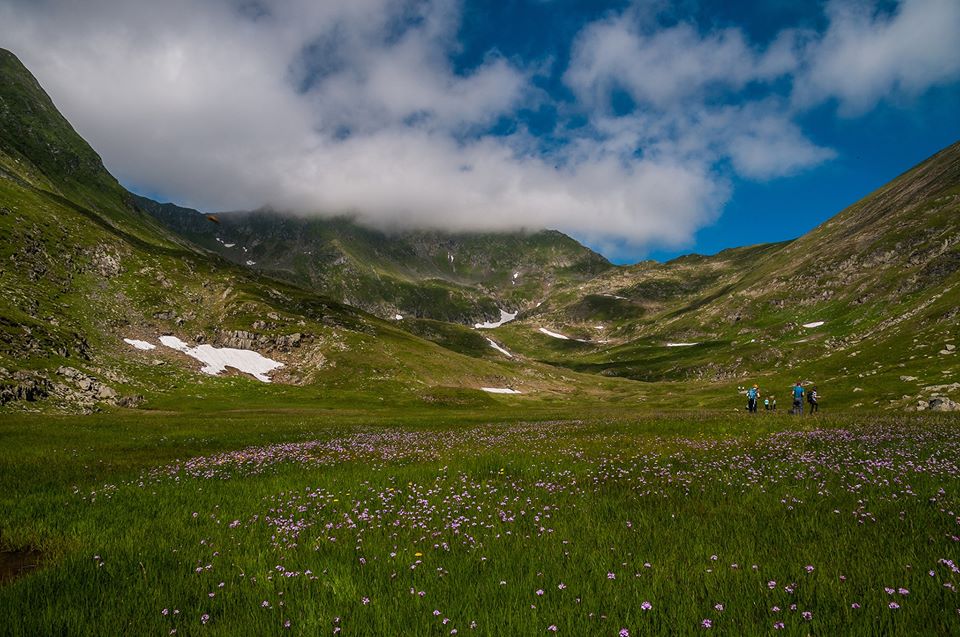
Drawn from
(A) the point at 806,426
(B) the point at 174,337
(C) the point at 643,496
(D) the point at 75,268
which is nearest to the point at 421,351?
(B) the point at 174,337

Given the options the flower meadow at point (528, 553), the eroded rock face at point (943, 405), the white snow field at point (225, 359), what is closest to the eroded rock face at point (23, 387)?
the flower meadow at point (528, 553)

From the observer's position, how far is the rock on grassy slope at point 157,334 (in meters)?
69.2

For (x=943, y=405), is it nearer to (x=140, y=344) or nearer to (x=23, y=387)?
(x=23, y=387)

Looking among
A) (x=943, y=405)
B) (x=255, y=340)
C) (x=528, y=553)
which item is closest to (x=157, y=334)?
(x=255, y=340)

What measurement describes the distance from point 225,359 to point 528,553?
5249 inches

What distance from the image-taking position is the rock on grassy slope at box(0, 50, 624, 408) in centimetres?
6919

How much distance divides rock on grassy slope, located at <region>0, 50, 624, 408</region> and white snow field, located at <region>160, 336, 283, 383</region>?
2.87m

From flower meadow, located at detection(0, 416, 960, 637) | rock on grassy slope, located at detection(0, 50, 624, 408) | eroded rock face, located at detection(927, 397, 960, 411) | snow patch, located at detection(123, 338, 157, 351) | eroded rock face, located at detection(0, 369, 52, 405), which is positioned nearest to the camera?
flower meadow, located at detection(0, 416, 960, 637)

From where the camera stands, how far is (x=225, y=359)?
120312 mm

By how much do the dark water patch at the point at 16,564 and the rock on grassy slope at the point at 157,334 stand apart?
55951mm

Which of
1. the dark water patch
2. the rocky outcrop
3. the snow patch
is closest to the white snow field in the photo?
the rocky outcrop

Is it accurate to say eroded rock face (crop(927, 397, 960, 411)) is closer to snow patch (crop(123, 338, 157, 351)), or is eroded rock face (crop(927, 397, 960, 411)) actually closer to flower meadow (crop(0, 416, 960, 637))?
flower meadow (crop(0, 416, 960, 637))

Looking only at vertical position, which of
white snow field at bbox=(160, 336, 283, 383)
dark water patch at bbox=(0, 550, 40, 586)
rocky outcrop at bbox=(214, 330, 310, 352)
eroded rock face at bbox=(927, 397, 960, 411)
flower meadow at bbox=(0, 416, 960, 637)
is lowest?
white snow field at bbox=(160, 336, 283, 383)

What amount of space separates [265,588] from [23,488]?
1154 centimetres
